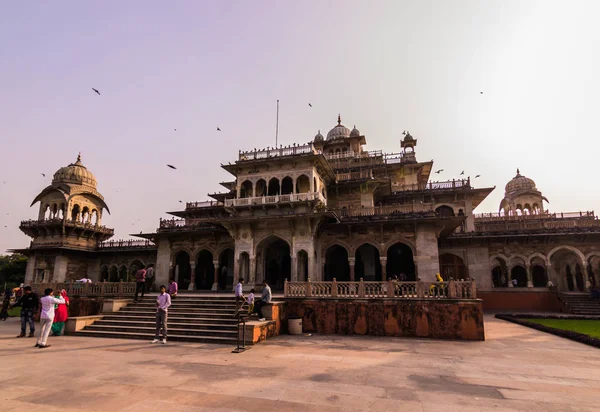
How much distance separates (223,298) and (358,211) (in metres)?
10.4

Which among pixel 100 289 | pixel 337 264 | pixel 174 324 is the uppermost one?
pixel 337 264

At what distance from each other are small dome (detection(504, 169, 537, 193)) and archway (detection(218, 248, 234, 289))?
2697 centimetres

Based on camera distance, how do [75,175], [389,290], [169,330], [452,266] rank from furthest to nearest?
[75,175], [452,266], [389,290], [169,330]

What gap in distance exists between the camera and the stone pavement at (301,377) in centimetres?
543

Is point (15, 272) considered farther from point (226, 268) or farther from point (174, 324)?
point (174, 324)

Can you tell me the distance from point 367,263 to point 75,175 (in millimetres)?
28168

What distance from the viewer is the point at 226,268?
2673 centimetres

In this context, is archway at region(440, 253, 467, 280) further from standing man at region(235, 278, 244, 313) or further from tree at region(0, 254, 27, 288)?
tree at region(0, 254, 27, 288)

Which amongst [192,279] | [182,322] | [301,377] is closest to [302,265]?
[192,279]

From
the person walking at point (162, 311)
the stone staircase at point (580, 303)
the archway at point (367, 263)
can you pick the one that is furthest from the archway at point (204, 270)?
the stone staircase at point (580, 303)

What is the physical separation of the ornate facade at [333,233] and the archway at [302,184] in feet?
0.22

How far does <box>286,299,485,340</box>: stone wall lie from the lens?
12.4 m

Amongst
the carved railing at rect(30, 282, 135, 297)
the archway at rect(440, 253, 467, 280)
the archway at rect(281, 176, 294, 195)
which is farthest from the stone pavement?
the archway at rect(440, 253, 467, 280)

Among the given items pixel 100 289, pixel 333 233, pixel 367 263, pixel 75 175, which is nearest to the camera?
pixel 100 289
